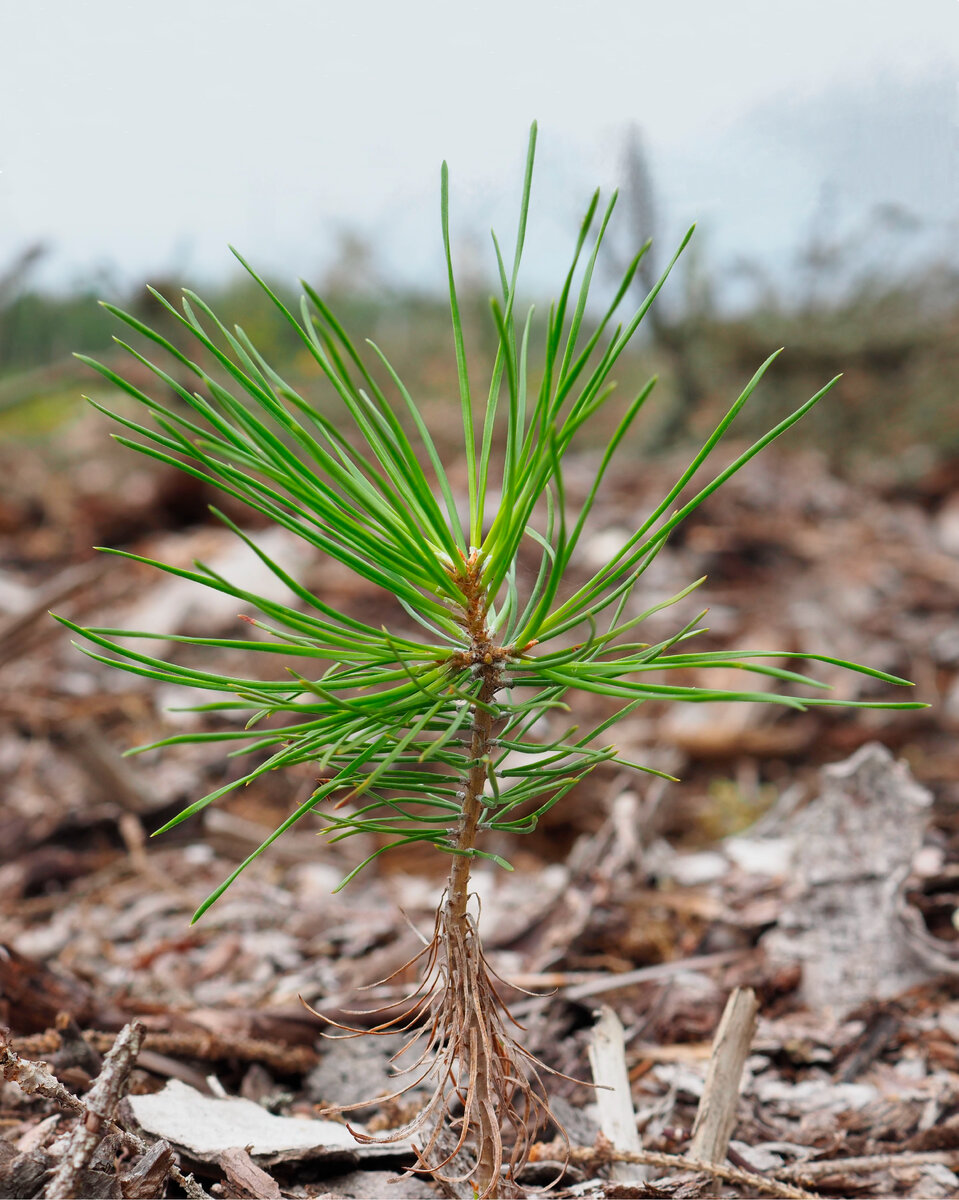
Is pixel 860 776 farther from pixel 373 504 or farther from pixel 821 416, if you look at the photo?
pixel 821 416

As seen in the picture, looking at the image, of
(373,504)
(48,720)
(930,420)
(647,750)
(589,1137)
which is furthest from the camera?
(930,420)

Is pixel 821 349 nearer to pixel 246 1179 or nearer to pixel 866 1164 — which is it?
pixel 866 1164

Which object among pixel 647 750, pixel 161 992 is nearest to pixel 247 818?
pixel 161 992

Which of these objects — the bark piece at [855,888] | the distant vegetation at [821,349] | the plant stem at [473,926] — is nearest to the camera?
the plant stem at [473,926]

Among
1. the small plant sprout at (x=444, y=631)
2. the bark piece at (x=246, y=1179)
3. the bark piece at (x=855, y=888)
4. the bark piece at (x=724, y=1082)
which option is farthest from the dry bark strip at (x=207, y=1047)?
the bark piece at (x=855, y=888)

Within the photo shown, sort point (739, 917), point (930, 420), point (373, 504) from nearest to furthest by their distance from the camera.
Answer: point (373, 504), point (739, 917), point (930, 420)

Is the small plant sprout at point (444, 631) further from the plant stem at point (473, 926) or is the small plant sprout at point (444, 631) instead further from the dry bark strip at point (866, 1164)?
the dry bark strip at point (866, 1164)
